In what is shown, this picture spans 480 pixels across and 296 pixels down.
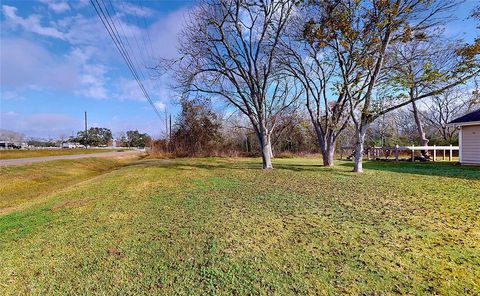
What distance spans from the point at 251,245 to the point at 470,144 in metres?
12.5

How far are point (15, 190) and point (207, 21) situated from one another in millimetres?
9203

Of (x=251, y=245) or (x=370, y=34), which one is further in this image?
(x=370, y=34)

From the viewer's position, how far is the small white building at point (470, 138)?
10.5 m

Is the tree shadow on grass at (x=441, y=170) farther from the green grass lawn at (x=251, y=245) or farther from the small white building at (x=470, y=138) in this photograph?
the green grass lawn at (x=251, y=245)

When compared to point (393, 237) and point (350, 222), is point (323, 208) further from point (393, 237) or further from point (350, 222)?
point (393, 237)

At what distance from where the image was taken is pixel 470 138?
10.8m

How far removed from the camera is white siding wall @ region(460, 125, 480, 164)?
10562 mm

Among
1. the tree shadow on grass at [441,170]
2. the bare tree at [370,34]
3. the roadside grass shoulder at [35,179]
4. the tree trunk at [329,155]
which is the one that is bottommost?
the roadside grass shoulder at [35,179]

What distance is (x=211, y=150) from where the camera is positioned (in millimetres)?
22203

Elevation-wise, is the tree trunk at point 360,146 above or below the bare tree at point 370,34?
below

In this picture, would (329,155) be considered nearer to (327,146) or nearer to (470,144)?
(327,146)

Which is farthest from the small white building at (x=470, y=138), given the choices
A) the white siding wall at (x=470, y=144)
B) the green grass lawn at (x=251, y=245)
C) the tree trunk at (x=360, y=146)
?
the green grass lawn at (x=251, y=245)

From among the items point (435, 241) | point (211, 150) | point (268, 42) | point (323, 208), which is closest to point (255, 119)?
point (268, 42)

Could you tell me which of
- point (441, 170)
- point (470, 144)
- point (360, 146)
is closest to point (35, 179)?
point (360, 146)
